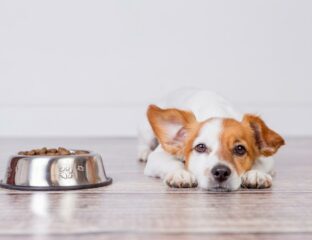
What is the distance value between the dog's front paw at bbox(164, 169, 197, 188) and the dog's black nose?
0.12 meters

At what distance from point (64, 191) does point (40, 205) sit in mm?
258

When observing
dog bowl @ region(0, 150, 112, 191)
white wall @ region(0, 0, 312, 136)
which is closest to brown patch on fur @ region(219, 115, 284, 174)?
dog bowl @ region(0, 150, 112, 191)

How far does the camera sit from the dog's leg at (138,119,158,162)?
299 cm

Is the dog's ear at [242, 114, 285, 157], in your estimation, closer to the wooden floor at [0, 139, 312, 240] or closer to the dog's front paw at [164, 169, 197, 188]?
the wooden floor at [0, 139, 312, 240]

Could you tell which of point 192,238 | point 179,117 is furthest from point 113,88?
point 192,238

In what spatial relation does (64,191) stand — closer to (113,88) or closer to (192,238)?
(192,238)

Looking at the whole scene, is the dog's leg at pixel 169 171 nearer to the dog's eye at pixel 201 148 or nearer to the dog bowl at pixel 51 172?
the dog's eye at pixel 201 148

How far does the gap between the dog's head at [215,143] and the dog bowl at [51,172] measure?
0.34 m

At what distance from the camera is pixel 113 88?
4.57 m

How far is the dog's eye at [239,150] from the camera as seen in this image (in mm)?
2023

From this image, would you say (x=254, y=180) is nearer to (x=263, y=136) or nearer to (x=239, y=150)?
(x=239, y=150)

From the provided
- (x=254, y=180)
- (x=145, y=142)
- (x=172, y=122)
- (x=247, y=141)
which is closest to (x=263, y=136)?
(x=247, y=141)

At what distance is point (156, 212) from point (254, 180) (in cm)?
55

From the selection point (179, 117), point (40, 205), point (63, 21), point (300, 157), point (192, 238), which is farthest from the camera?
point (63, 21)
